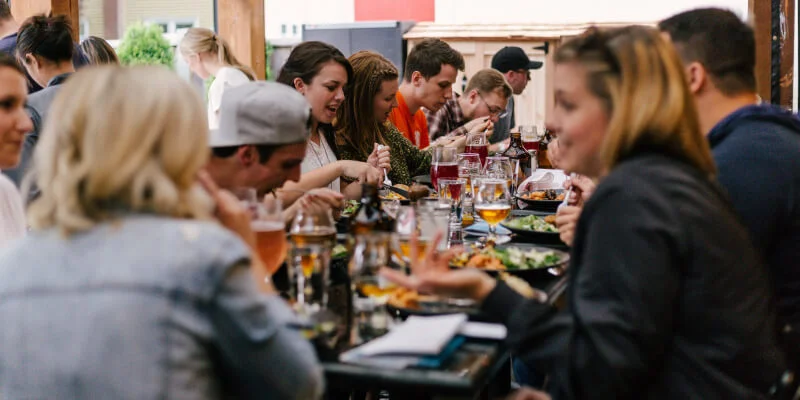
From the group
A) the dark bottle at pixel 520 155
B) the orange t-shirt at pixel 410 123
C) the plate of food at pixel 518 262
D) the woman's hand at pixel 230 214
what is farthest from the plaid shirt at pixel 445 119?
the woman's hand at pixel 230 214

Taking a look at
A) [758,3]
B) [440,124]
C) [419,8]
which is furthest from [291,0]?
[758,3]

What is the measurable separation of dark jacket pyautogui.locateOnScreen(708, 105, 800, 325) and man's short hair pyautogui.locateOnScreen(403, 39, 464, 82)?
145 inches

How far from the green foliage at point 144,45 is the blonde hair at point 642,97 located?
26.6 ft

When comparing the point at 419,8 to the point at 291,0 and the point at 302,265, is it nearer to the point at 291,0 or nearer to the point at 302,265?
the point at 291,0

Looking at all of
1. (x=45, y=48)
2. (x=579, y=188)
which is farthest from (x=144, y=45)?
(x=579, y=188)

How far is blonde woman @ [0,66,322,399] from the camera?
1207 mm

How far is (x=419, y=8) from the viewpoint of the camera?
13656 mm

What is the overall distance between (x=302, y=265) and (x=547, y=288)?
0.66m

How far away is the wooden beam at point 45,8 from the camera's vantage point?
535cm

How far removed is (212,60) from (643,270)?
5.26 metres

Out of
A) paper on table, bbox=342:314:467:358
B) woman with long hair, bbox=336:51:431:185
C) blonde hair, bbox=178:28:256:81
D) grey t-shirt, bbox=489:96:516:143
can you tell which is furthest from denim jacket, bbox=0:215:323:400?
grey t-shirt, bbox=489:96:516:143

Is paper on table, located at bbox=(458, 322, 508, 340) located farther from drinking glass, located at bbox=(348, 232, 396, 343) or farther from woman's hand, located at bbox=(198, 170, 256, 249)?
woman's hand, located at bbox=(198, 170, 256, 249)

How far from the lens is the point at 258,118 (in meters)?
2.23

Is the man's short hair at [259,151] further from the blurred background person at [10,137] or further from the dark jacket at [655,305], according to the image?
the dark jacket at [655,305]
